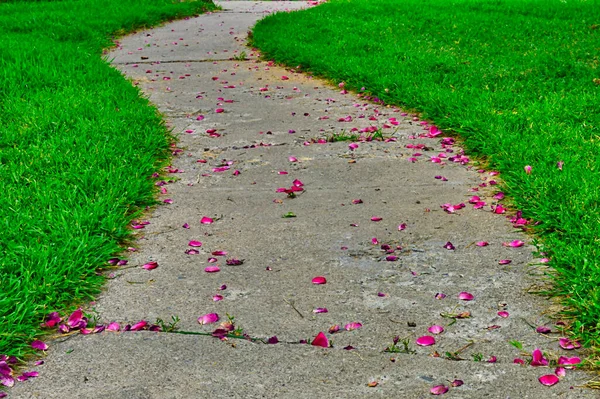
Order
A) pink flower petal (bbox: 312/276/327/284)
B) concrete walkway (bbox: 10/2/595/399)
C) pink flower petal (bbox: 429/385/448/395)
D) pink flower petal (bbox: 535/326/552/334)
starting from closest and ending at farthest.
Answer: pink flower petal (bbox: 429/385/448/395), concrete walkway (bbox: 10/2/595/399), pink flower petal (bbox: 535/326/552/334), pink flower petal (bbox: 312/276/327/284)

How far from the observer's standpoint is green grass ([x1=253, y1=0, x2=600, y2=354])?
3.38m

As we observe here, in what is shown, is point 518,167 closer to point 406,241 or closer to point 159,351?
point 406,241

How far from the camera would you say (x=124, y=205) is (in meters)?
3.91

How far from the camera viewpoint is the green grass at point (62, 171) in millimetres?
2949

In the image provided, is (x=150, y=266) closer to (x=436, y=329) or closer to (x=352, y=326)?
(x=352, y=326)

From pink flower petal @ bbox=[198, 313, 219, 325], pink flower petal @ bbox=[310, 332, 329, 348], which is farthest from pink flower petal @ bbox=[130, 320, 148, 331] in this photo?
pink flower petal @ bbox=[310, 332, 329, 348]

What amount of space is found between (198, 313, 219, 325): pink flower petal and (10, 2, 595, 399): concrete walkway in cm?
3

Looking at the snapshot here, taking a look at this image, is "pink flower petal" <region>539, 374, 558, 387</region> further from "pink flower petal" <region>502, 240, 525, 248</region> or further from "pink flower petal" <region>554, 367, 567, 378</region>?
"pink flower petal" <region>502, 240, 525, 248</region>

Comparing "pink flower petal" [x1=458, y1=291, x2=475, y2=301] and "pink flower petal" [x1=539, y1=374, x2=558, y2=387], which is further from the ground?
"pink flower petal" [x1=539, y1=374, x2=558, y2=387]

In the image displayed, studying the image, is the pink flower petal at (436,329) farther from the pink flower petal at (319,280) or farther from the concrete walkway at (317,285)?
the pink flower petal at (319,280)

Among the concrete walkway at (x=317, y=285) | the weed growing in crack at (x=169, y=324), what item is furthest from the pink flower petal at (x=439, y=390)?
the weed growing in crack at (x=169, y=324)

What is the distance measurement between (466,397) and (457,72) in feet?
16.2

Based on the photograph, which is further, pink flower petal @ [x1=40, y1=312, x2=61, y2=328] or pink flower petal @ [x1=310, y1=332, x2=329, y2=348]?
pink flower petal @ [x1=40, y1=312, x2=61, y2=328]

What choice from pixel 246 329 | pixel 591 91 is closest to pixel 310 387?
pixel 246 329
